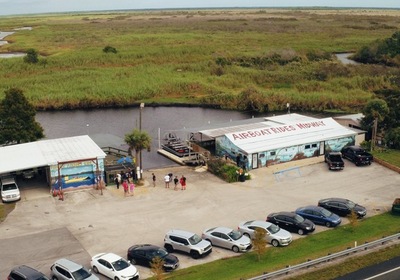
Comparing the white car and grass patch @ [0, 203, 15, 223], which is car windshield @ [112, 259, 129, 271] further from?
grass patch @ [0, 203, 15, 223]

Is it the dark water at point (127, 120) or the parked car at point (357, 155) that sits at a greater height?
the parked car at point (357, 155)

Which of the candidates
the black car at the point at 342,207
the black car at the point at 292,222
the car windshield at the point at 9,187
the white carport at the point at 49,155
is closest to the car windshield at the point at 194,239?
the black car at the point at 292,222

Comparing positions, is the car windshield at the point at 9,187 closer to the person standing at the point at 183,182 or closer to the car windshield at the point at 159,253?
the person standing at the point at 183,182

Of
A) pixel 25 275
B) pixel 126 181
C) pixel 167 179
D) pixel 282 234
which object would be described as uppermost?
pixel 25 275

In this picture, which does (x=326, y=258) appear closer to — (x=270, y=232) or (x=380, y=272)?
(x=380, y=272)

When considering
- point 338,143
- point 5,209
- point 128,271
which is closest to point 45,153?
point 5,209

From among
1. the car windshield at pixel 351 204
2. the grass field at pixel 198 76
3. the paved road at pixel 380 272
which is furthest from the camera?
the grass field at pixel 198 76
